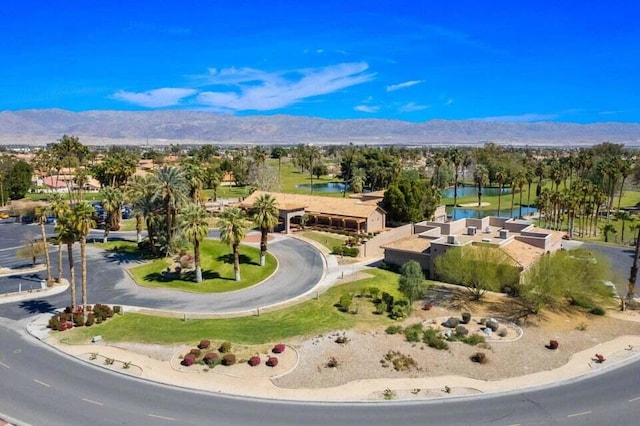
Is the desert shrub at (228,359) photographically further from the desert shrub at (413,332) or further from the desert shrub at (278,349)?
the desert shrub at (413,332)

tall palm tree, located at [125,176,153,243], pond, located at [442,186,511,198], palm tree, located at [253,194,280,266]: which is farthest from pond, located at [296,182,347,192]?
palm tree, located at [253,194,280,266]

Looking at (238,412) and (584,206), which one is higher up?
(584,206)

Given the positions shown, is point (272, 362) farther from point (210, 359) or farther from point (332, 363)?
point (210, 359)

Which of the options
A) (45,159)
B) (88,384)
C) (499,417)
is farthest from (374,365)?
(45,159)

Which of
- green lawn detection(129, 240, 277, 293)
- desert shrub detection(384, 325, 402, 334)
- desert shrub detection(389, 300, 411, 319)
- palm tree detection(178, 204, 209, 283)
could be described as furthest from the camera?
green lawn detection(129, 240, 277, 293)

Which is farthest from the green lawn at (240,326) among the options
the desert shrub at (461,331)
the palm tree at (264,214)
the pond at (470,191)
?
the pond at (470,191)

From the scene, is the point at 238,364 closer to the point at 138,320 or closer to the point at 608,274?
the point at 138,320

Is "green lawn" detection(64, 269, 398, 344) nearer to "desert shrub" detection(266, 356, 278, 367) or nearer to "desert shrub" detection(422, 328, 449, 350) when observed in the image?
"desert shrub" detection(266, 356, 278, 367)
